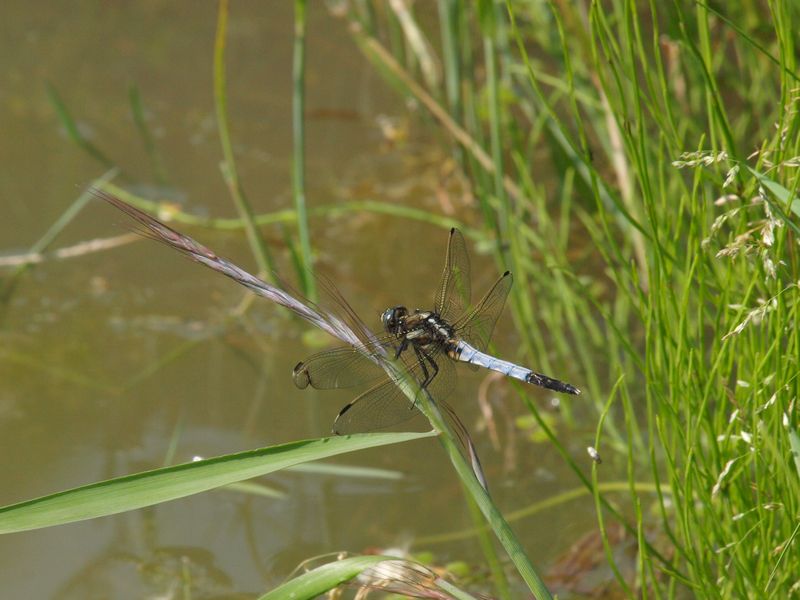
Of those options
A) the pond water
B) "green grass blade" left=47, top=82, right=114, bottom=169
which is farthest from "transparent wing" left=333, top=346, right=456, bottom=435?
"green grass blade" left=47, top=82, right=114, bottom=169

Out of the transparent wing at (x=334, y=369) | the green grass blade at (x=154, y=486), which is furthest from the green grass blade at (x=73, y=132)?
the green grass blade at (x=154, y=486)

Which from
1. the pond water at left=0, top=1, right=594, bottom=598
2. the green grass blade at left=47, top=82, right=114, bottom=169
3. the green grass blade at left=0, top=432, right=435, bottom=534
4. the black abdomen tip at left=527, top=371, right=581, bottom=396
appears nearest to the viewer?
the green grass blade at left=0, top=432, right=435, bottom=534

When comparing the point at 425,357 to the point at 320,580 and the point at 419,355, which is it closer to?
the point at 419,355

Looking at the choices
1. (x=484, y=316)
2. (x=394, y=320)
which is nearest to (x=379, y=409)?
(x=394, y=320)

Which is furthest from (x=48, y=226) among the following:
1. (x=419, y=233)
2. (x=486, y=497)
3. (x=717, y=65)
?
(x=486, y=497)

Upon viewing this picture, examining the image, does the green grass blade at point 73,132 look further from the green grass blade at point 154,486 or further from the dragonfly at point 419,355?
the green grass blade at point 154,486

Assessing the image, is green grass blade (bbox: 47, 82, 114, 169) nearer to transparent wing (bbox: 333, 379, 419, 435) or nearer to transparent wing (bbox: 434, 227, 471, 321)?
transparent wing (bbox: 434, 227, 471, 321)

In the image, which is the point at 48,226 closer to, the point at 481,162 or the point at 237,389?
the point at 237,389
